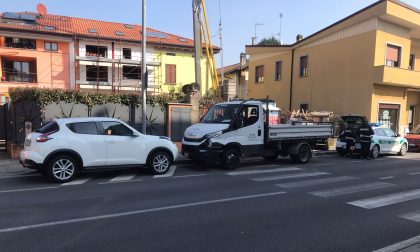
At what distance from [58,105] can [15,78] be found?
2089 cm

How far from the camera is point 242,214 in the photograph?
6.13m

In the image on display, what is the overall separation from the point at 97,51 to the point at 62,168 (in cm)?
2568

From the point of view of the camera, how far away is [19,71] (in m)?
30.4

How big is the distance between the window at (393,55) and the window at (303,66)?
6.01m

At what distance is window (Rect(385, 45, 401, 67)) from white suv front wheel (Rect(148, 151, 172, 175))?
18127 millimetres

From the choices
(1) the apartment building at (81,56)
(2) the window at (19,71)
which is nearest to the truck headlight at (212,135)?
(1) the apartment building at (81,56)

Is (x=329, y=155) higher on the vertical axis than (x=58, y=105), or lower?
lower

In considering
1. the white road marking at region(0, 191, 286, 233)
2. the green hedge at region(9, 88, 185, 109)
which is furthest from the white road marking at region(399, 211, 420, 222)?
the green hedge at region(9, 88, 185, 109)

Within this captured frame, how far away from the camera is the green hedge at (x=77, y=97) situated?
494 inches

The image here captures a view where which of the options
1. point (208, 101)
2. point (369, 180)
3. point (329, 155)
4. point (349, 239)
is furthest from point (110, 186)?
point (329, 155)

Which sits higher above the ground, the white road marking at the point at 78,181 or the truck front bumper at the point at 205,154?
the truck front bumper at the point at 205,154

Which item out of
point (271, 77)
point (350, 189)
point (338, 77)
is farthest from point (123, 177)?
point (271, 77)

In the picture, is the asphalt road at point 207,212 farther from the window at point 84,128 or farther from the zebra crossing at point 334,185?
the window at point 84,128

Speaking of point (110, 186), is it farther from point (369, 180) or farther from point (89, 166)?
point (369, 180)
